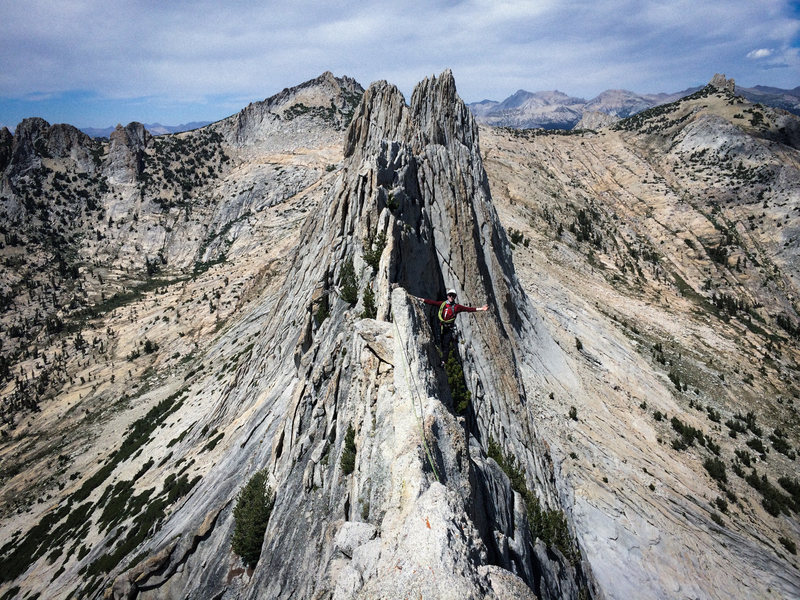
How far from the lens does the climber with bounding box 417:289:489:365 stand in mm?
15195

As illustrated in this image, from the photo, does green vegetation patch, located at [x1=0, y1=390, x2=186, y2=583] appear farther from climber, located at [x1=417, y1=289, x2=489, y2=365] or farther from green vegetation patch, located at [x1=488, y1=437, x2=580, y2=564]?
climber, located at [x1=417, y1=289, x2=489, y2=365]

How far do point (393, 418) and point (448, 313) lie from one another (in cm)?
565

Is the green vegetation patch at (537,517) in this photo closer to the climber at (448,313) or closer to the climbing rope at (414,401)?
the climber at (448,313)

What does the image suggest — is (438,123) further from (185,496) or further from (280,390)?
(185,496)

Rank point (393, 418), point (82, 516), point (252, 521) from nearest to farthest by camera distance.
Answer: point (393, 418) < point (252, 521) < point (82, 516)

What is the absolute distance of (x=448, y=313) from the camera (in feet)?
51.8

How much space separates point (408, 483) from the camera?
9383 mm

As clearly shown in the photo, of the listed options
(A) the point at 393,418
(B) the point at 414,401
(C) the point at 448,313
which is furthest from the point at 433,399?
(C) the point at 448,313

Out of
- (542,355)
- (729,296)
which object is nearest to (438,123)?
(542,355)

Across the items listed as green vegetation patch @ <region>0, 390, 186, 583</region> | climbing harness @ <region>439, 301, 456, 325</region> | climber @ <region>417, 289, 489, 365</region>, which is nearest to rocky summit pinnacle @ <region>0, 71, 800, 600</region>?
green vegetation patch @ <region>0, 390, 186, 583</region>

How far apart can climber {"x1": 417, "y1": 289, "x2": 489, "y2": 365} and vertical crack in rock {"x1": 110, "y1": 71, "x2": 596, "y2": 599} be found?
0.82 m

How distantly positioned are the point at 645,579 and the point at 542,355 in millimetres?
15797

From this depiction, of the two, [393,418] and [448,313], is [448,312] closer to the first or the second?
[448,313]

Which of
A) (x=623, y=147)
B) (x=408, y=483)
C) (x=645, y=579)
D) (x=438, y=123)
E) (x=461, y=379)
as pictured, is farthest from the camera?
(x=623, y=147)
